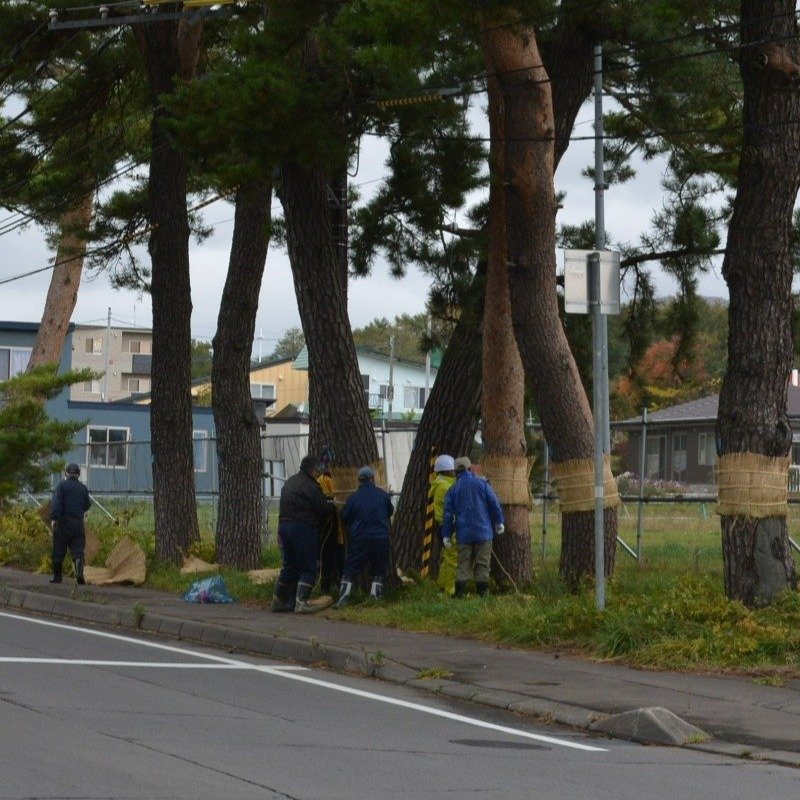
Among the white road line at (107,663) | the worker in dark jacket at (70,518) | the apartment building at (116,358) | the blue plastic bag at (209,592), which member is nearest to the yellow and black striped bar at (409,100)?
the blue plastic bag at (209,592)

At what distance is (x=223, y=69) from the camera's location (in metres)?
16.5

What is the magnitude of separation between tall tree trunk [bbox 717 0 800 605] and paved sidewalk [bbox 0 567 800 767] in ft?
6.29

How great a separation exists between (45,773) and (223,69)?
10798 mm

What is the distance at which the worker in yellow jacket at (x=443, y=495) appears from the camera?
16.2m

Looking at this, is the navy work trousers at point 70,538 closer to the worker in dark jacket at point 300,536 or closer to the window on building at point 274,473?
the worker in dark jacket at point 300,536

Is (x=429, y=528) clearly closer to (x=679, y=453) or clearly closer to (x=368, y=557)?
(x=368, y=557)

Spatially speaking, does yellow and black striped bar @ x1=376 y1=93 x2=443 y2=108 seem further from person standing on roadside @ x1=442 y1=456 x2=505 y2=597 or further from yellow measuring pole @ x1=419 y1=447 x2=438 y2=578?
yellow measuring pole @ x1=419 y1=447 x2=438 y2=578

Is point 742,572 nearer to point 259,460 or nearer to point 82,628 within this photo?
point 82,628

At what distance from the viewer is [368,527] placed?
16078 millimetres

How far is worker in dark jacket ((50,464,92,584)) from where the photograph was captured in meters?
20.3

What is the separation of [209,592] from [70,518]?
11.9 feet

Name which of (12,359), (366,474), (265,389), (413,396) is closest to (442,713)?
(366,474)

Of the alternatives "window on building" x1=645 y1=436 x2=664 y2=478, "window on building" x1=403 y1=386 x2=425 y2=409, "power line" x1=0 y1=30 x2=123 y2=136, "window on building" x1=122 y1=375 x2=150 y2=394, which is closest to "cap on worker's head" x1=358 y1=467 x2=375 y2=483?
"power line" x1=0 y1=30 x2=123 y2=136

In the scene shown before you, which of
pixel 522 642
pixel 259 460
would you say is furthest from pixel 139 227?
pixel 522 642
